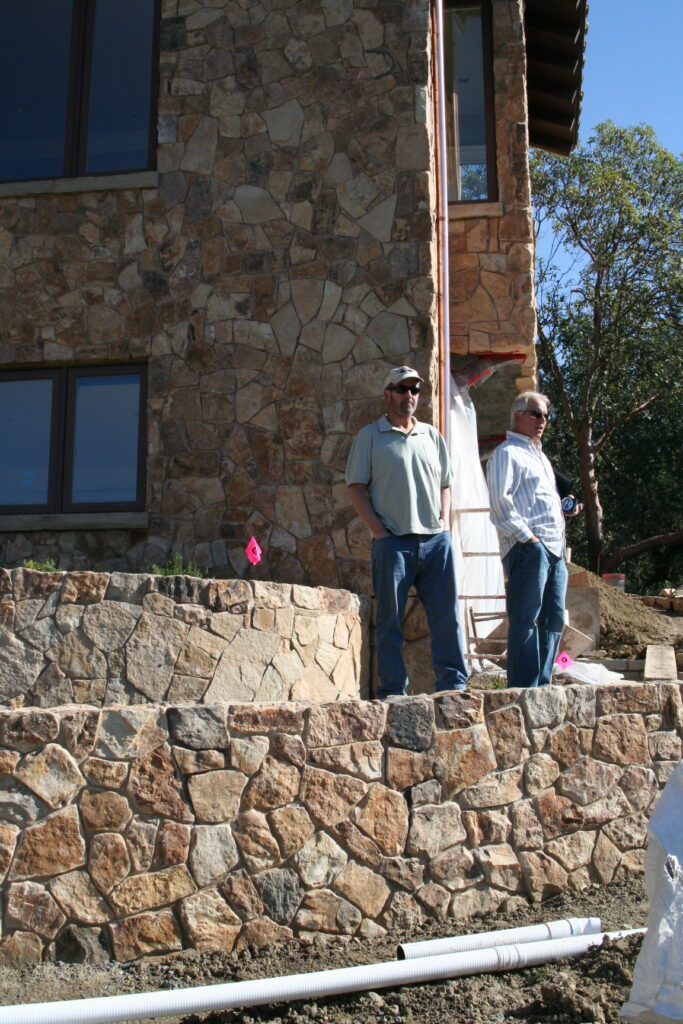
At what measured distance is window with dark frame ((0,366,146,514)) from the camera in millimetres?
8523

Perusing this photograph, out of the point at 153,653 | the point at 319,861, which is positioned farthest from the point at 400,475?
the point at 319,861

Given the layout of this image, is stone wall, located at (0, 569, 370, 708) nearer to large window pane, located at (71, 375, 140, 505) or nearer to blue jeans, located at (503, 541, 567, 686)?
blue jeans, located at (503, 541, 567, 686)

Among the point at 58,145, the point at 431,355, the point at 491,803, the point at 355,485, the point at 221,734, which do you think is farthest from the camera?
the point at 58,145

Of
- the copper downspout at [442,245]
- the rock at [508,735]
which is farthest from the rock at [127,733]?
the copper downspout at [442,245]

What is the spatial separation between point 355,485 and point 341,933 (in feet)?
8.35

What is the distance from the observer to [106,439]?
860 cm

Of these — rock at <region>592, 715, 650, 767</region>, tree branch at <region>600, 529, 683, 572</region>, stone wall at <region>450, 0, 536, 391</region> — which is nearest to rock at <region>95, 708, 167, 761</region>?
rock at <region>592, 715, 650, 767</region>

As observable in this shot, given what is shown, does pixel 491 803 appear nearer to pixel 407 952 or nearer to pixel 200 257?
pixel 407 952

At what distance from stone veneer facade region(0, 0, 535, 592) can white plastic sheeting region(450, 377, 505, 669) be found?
979 mm

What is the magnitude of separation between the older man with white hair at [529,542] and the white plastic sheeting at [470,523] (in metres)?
2.40

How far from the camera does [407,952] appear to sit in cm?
404

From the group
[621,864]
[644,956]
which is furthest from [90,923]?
[621,864]

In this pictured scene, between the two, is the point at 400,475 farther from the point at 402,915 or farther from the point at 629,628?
the point at 629,628

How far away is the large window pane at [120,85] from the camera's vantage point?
352 inches
